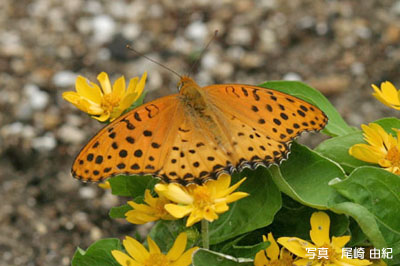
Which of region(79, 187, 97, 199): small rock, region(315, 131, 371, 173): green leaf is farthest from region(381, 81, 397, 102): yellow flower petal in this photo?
region(79, 187, 97, 199): small rock

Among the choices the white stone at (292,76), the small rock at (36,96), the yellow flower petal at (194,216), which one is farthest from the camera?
the white stone at (292,76)

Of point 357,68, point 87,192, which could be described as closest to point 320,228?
point 87,192

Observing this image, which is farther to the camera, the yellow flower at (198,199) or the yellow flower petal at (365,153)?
the yellow flower petal at (365,153)

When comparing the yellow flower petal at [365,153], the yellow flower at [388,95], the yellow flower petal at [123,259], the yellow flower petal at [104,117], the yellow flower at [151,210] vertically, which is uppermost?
the yellow flower at [388,95]

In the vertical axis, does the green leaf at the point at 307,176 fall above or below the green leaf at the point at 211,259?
above

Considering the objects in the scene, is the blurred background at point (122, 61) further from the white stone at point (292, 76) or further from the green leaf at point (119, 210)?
the green leaf at point (119, 210)

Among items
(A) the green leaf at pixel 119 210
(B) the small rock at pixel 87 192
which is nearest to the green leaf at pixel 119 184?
(A) the green leaf at pixel 119 210
